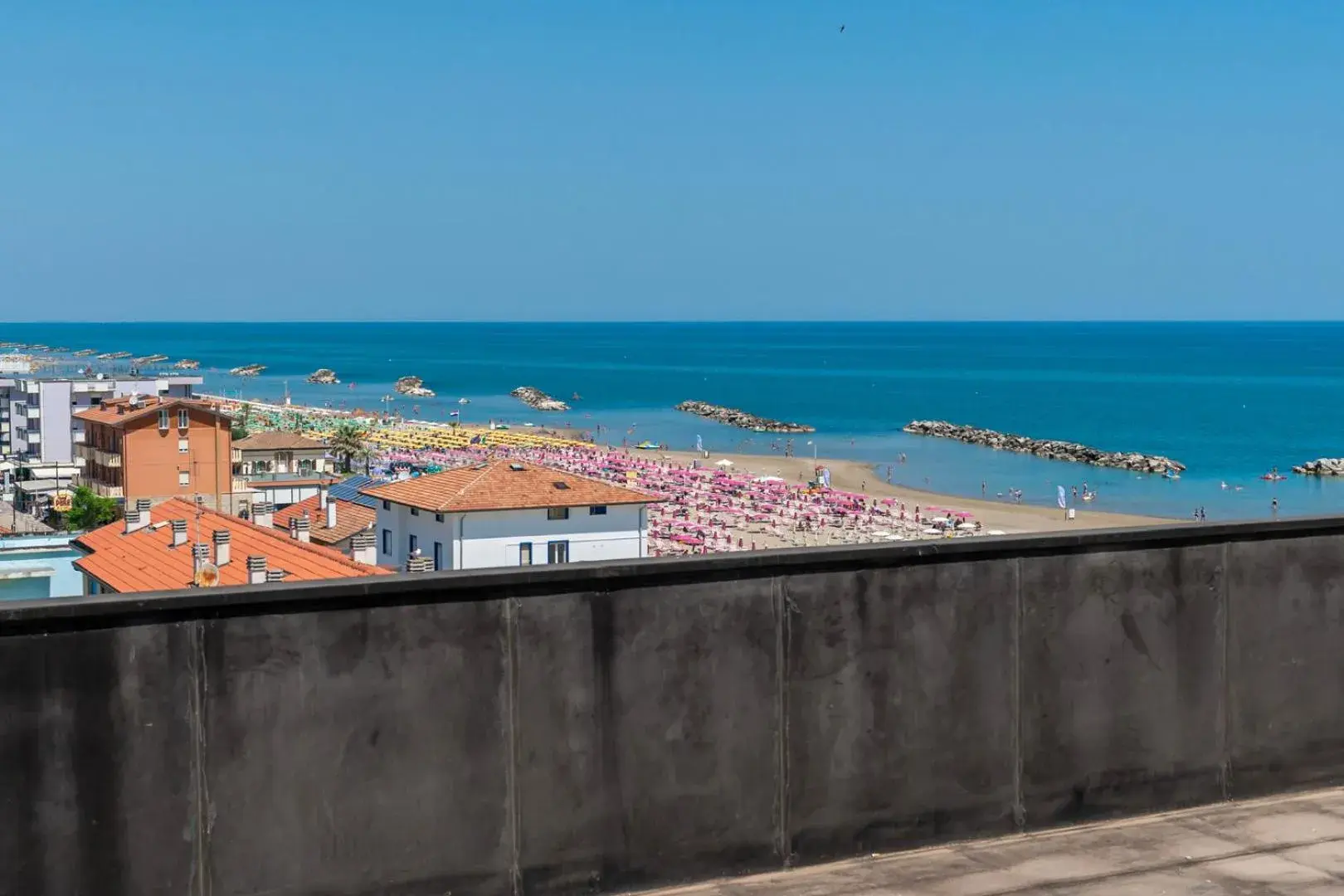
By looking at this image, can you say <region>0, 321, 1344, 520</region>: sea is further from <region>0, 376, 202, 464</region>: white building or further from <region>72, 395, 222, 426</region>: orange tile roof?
<region>72, 395, 222, 426</region>: orange tile roof

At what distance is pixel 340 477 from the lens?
60.6 m

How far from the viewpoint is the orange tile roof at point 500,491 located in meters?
34.6

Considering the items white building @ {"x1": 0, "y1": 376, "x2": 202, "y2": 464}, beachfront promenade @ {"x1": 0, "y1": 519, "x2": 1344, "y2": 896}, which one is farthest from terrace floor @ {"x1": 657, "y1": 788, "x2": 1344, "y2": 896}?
white building @ {"x1": 0, "y1": 376, "x2": 202, "y2": 464}

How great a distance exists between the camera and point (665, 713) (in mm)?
4688

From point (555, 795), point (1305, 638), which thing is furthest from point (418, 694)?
point (1305, 638)

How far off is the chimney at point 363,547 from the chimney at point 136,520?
5.34m

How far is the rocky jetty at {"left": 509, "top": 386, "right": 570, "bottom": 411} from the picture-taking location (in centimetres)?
13312

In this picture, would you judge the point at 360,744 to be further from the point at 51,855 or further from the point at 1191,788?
the point at 1191,788

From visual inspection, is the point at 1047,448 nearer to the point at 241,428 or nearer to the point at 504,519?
the point at 241,428

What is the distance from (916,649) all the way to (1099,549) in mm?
842

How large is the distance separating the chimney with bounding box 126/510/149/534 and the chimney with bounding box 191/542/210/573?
5.25 m

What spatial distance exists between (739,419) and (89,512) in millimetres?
71332

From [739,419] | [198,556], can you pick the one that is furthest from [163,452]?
[739,419]

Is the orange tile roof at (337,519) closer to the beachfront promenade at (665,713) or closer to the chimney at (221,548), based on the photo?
the chimney at (221,548)
